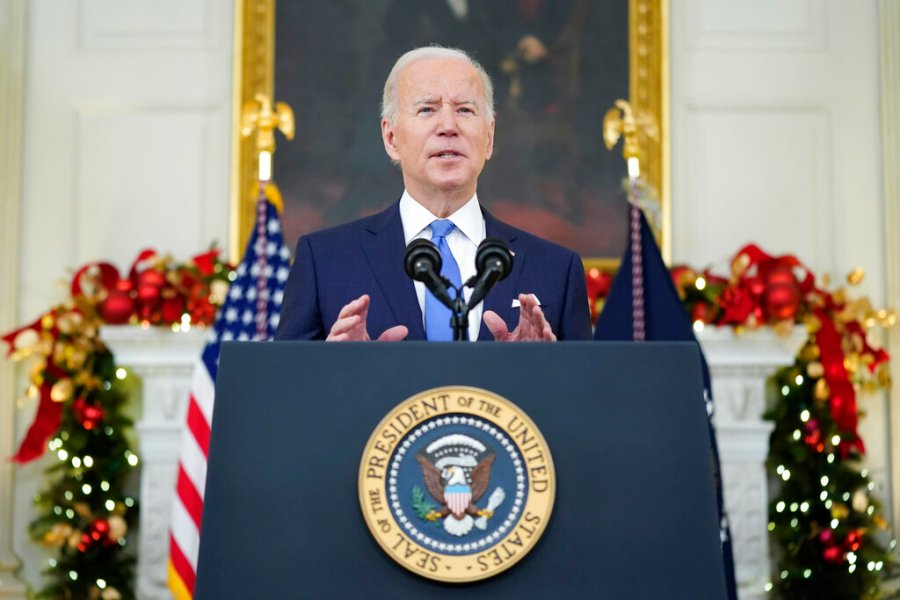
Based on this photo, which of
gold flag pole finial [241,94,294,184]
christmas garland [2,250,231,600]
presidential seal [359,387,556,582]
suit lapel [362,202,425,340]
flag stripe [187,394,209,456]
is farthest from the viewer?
christmas garland [2,250,231,600]

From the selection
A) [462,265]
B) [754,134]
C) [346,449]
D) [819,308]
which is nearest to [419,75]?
[462,265]

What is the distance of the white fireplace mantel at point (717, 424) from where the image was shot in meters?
5.41

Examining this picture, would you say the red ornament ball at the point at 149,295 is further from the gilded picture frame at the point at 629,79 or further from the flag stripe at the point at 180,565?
the flag stripe at the point at 180,565

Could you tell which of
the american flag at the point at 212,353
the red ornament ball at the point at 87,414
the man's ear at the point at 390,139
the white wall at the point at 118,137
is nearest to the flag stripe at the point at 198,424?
the american flag at the point at 212,353

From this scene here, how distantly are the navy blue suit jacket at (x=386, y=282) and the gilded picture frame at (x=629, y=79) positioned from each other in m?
3.50

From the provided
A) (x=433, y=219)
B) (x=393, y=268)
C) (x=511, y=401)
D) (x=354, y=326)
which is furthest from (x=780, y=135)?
(x=511, y=401)

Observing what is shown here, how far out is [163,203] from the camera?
6.08m

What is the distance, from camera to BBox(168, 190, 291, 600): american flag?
484cm

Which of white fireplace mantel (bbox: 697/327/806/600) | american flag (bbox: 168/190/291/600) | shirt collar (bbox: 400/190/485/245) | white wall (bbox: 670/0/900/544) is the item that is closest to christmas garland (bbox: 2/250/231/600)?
american flag (bbox: 168/190/291/600)

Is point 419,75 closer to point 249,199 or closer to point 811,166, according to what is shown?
point 249,199

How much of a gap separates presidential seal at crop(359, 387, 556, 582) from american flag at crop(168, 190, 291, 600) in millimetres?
3154

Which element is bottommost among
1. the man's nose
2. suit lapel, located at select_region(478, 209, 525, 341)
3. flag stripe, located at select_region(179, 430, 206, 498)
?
flag stripe, located at select_region(179, 430, 206, 498)

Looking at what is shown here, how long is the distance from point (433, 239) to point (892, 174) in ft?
13.8

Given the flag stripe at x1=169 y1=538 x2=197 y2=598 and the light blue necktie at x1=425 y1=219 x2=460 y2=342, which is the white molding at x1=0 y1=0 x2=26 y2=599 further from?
the light blue necktie at x1=425 y1=219 x2=460 y2=342
